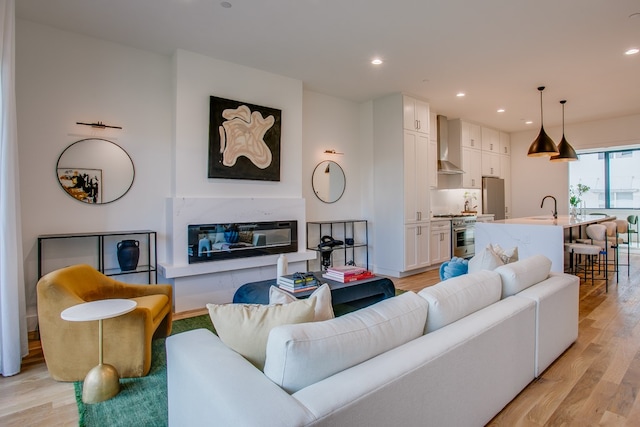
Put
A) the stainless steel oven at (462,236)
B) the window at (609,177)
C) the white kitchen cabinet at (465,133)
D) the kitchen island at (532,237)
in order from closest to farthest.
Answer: the kitchen island at (532,237)
the stainless steel oven at (462,236)
the white kitchen cabinet at (465,133)
the window at (609,177)

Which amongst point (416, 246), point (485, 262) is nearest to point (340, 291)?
point (485, 262)

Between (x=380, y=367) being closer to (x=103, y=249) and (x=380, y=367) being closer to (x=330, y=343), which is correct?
(x=330, y=343)

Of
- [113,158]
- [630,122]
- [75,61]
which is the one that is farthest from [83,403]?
[630,122]

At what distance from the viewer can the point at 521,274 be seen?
92.4 inches

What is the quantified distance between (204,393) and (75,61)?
379 cm

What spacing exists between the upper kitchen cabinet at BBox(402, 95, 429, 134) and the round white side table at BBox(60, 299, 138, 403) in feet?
15.2

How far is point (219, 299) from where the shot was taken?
Answer: 163 inches

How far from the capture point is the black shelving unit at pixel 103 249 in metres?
3.21

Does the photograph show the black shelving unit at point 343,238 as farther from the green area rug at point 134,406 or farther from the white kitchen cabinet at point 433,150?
the green area rug at point 134,406

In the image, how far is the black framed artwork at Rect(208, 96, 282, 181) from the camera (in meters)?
4.07

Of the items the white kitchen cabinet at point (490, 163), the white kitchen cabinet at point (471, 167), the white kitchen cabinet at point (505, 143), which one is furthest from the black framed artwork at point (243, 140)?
the white kitchen cabinet at point (505, 143)

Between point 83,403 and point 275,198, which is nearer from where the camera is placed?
point 83,403

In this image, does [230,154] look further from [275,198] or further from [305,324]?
[305,324]

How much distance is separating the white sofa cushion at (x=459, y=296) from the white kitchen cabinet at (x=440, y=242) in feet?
12.8
